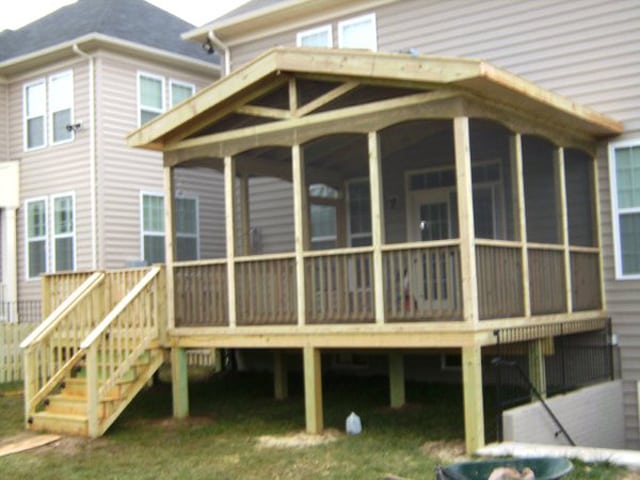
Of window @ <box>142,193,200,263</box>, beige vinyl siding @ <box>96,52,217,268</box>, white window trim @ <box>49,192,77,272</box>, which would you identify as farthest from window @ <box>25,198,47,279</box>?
window @ <box>142,193,200,263</box>

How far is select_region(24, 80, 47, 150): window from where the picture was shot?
18.2 meters

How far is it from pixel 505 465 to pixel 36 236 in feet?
48.7

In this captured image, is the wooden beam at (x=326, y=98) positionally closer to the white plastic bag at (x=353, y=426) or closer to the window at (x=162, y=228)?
the white plastic bag at (x=353, y=426)

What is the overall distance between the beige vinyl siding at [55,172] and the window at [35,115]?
5.9 inches

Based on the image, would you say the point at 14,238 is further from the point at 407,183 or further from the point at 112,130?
the point at 407,183

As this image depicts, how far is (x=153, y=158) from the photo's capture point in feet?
59.4

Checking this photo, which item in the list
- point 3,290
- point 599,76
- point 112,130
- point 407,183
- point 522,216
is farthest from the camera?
point 3,290

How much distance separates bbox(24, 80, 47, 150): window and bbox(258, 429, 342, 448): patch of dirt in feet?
34.8

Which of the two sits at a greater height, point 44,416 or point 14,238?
point 14,238

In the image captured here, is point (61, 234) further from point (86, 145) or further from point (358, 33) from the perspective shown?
point (358, 33)

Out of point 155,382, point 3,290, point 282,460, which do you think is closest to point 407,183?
point 155,382

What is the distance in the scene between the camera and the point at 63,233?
17.7 meters

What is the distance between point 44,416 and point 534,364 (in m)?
6.31

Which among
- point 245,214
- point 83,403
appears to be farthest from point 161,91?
point 83,403
